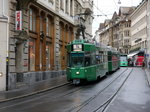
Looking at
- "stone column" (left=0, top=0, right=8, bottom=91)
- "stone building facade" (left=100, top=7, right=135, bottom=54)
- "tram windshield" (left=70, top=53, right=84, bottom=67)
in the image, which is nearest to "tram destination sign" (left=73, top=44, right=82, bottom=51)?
"tram windshield" (left=70, top=53, right=84, bottom=67)

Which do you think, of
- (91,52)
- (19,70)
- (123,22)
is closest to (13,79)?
(19,70)

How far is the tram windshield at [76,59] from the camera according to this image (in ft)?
69.2

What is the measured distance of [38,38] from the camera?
2580 centimetres

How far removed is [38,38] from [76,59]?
6.00m

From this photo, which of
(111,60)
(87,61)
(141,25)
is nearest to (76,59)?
(87,61)

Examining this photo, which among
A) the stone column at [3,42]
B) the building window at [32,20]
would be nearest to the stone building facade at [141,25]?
the building window at [32,20]

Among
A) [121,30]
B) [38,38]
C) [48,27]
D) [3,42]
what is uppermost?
[121,30]

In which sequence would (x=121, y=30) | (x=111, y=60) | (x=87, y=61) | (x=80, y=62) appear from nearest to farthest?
(x=80, y=62) < (x=87, y=61) < (x=111, y=60) < (x=121, y=30)

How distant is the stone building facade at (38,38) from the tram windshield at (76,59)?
369 centimetres

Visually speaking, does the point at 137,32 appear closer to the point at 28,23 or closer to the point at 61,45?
the point at 61,45

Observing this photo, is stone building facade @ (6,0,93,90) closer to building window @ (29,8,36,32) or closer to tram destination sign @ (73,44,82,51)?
building window @ (29,8,36,32)

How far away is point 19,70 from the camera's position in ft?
71.1

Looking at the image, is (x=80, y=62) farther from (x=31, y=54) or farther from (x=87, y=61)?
(x=31, y=54)

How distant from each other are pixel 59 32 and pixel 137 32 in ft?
172
